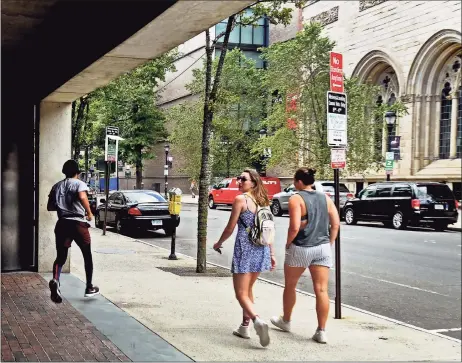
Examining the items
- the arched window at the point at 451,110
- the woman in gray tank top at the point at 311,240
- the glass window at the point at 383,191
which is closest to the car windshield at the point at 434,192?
the glass window at the point at 383,191

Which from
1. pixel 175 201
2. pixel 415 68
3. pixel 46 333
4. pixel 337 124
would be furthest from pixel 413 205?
pixel 46 333

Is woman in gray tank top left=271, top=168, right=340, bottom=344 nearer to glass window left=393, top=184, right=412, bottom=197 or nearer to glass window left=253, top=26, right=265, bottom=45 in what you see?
glass window left=393, top=184, right=412, bottom=197

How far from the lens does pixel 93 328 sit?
6.00m

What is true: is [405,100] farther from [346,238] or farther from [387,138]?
[346,238]

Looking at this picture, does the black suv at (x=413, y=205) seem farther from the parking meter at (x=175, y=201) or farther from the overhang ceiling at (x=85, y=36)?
the overhang ceiling at (x=85, y=36)

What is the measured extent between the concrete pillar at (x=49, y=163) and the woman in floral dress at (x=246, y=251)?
4.88 meters

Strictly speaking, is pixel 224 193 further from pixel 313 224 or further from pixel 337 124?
pixel 313 224

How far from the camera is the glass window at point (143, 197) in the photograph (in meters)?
18.4

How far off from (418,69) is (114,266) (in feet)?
88.9

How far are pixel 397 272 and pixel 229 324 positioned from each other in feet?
18.9

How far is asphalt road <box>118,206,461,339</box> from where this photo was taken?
794 cm

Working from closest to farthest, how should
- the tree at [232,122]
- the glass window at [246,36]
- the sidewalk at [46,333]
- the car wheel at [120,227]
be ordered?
the sidewalk at [46,333] < the car wheel at [120,227] < the tree at [232,122] < the glass window at [246,36]

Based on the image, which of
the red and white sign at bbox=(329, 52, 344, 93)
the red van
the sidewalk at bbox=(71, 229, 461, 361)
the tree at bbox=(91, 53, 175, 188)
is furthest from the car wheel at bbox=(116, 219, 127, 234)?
the red van

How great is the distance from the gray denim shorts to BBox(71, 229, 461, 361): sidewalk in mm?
774
